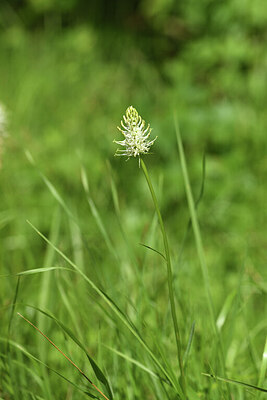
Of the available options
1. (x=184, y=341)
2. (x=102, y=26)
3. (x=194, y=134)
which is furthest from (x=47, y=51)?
(x=184, y=341)

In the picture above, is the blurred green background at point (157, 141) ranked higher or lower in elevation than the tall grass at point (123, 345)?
higher

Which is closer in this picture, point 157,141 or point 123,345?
point 123,345

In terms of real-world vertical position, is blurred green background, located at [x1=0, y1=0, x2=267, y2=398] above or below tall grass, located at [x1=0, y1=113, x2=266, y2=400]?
above

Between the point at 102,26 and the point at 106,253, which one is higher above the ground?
the point at 102,26

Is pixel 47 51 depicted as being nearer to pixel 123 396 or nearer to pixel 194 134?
pixel 194 134

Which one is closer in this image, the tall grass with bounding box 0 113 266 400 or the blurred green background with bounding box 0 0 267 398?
the tall grass with bounding box 0 113 266 400

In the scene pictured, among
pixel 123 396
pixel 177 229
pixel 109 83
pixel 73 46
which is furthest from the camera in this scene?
pixel 73 46

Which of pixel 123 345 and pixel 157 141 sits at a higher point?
pixel 157 141

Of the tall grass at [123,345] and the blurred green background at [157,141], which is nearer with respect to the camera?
the tall grass at [123,345]
